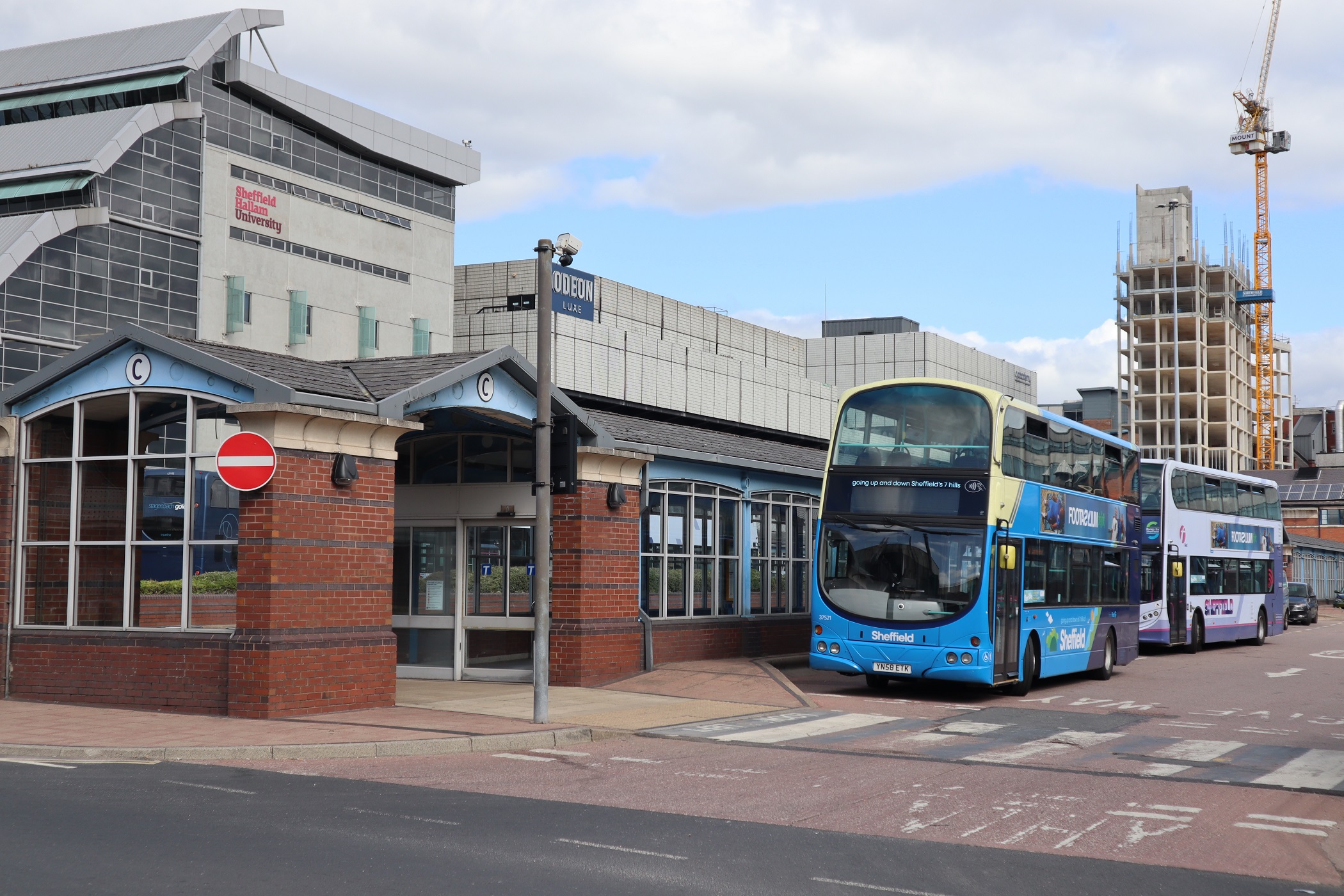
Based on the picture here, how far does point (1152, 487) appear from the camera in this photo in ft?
97.1

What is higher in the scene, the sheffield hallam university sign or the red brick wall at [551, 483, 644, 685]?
the sheffield hallam university sign

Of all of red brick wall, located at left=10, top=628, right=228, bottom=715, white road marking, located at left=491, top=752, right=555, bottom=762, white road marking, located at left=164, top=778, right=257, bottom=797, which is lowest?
white road marking, located at left=491, top=752, right=555, bottom=762

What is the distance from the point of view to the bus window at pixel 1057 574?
20.0m

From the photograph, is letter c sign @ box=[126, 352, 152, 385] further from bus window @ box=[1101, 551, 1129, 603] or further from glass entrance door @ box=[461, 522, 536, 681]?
bus window @ box=[1101, 551, 1129, 603]

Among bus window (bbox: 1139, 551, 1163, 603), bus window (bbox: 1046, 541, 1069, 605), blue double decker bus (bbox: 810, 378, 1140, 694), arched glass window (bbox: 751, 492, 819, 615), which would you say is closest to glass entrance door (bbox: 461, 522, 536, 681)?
blue double decker bus (bbox: 810, 378, 1140, 694)

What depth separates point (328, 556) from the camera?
1442cm

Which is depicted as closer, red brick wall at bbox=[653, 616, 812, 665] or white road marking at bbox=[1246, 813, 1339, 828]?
white road marking at bbox=[1246, 813, 1339, 828]

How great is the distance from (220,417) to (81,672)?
3.27m

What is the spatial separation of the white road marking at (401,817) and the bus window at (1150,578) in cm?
2378

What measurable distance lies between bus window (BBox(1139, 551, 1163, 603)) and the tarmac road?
22.7 m

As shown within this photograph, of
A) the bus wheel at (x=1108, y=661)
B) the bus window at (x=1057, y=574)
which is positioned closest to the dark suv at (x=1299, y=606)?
the bus wheel at (x=1108, y=661)

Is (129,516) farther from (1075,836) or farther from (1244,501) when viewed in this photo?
(1244,501)

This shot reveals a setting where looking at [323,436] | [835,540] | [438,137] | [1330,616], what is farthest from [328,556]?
[1330,616]

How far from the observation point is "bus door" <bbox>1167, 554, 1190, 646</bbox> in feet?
98.9
